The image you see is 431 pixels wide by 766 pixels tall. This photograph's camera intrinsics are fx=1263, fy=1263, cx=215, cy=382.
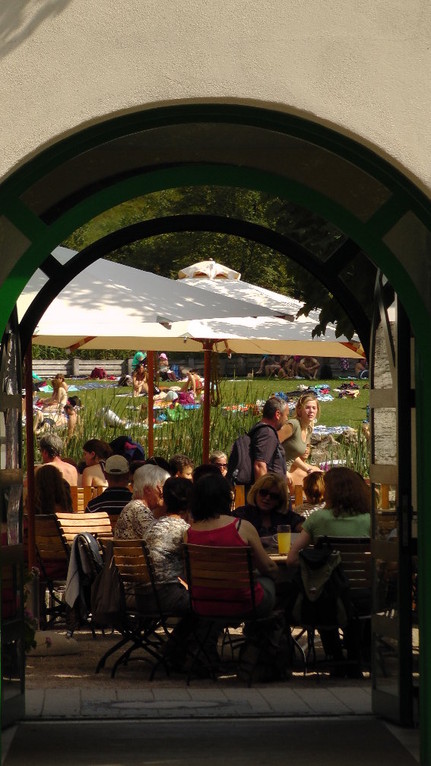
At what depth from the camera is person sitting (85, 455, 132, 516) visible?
35.3ft

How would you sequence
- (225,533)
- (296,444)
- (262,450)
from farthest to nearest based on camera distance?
(296,444) → (262,450) → (225,533)

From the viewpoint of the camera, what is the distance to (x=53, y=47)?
17.3 feet

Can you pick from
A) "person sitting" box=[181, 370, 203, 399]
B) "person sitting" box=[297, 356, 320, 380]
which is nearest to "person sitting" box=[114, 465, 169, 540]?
"person sitting" box=[181, 370, 203, 399]

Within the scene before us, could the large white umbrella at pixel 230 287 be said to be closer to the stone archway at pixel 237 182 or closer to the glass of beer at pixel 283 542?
the glass of beer at pixel 283 542

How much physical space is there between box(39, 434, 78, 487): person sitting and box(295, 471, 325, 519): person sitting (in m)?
3.15

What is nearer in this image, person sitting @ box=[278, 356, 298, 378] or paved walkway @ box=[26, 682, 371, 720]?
paved walkway @ box=[26, 682, 371, 720]

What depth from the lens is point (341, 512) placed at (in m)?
8.73

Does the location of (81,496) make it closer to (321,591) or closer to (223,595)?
(223,595)

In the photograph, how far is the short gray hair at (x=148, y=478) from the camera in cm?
959

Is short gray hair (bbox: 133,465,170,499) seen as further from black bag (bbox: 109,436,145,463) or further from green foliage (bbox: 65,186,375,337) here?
green foliage (bbox: 65,186,375,337)

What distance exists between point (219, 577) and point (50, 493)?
3051 mm

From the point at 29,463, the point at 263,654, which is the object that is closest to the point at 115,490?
the point at 29,463

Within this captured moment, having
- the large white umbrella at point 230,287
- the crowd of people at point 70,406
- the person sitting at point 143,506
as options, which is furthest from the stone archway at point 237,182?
the crowd of people at point 70,406

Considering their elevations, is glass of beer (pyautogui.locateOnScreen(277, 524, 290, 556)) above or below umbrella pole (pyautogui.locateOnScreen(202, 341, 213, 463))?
below
